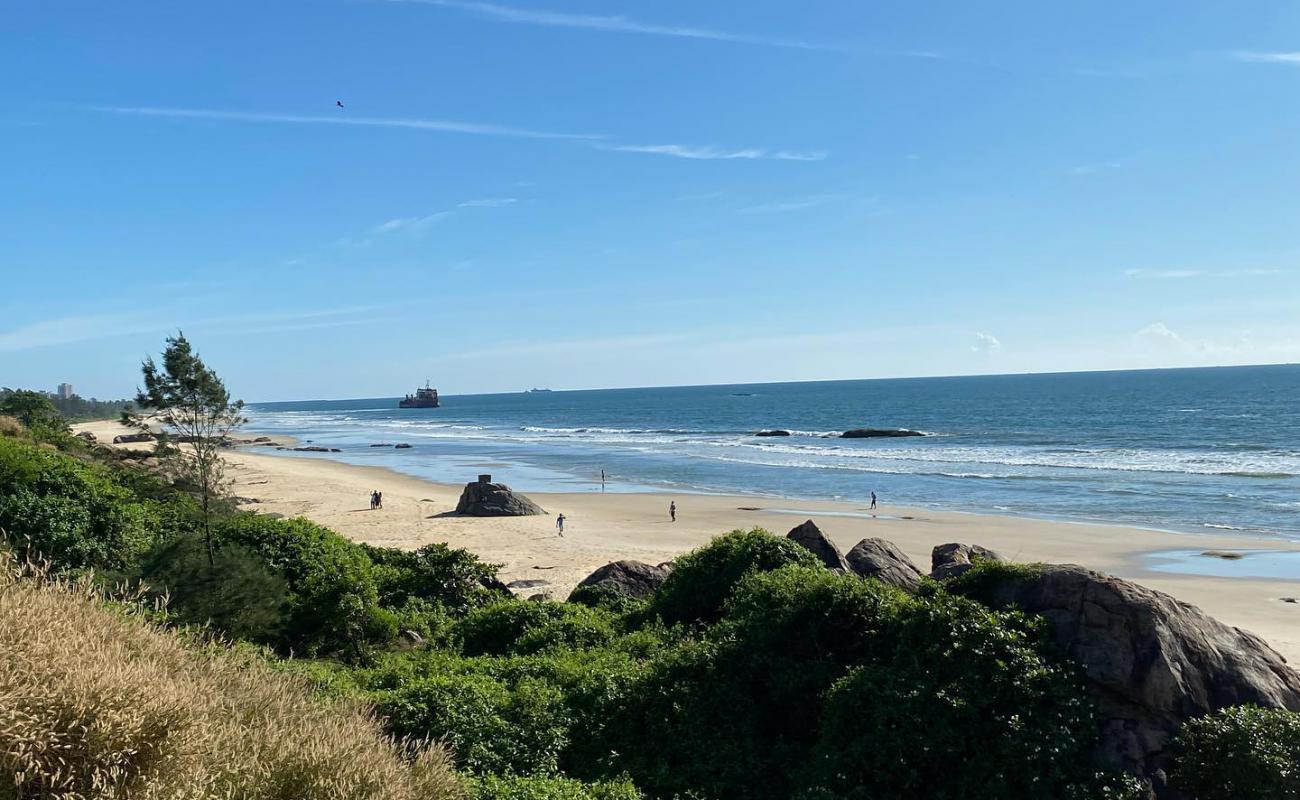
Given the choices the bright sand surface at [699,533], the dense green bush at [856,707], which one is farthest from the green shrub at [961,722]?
the bright sand surface at [699,533]

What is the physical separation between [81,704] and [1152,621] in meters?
9.27

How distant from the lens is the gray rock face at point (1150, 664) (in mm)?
8008

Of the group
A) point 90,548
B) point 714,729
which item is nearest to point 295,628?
point 90,548

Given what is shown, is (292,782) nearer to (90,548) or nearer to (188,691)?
(188,691)

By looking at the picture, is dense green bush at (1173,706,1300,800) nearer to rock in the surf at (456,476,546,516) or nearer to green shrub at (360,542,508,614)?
green shrub at (360,542,508,614)

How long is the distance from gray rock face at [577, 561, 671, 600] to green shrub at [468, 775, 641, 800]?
29.1 feet

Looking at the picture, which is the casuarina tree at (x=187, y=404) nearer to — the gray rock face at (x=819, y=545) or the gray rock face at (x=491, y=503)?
the gray rock face at (x=819, y=545)

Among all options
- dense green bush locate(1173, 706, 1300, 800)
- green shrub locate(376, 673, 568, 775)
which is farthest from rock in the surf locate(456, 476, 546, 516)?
dense green bush locate(1173, 706, 1300, 800)

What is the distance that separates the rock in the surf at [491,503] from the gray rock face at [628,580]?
18.5 meters

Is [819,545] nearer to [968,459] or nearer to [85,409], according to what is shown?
[968,459]

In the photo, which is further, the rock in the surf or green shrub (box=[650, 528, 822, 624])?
the rock in the surf

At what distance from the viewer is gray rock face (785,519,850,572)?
15000 mm

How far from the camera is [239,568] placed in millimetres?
13320

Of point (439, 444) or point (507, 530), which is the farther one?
point (439, 444)
